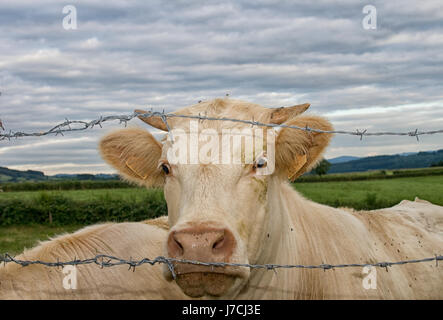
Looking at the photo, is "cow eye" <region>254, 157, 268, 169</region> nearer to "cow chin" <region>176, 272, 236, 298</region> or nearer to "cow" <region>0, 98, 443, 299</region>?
"cow" <region>0, 98, 443, 299</region>

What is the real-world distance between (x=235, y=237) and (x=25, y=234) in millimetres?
25813

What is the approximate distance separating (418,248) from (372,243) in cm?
80

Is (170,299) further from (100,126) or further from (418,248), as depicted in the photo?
(418,248)

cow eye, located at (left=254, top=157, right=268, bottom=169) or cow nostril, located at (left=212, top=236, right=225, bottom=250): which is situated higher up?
cow eye, located at (left=254, top=157, right=268, bottom=169)

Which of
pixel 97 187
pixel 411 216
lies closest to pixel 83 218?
pixel 97 187

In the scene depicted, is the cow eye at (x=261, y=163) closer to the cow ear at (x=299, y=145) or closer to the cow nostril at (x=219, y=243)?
the cow ear at (x=299, y=145)

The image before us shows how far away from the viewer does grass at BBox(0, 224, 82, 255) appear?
72.1ft

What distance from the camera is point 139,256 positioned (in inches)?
186

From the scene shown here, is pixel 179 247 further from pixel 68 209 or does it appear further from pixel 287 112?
pixel 68 209

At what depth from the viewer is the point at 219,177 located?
3533 mm

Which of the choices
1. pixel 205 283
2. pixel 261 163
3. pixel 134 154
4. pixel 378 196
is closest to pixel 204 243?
pixel 205 283

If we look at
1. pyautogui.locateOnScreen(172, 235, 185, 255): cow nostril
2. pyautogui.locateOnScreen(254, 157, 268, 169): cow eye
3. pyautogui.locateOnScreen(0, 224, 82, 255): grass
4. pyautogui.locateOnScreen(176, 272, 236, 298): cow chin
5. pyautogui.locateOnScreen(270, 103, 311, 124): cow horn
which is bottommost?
pyautogui.locateOnScreen(0, 224, 82, 255): grass

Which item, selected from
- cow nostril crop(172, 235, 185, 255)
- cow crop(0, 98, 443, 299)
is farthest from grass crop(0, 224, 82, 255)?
Answer: cow nostril crop(172, 235, 185, 255)

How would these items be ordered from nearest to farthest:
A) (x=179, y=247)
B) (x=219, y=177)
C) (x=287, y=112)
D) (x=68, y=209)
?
(x=179, y=247), (x=219, y=177), (x=287, y=112), (x=68, y=209)
